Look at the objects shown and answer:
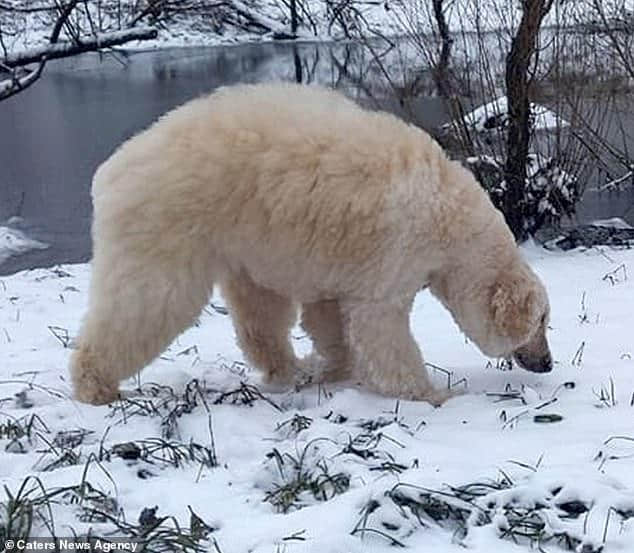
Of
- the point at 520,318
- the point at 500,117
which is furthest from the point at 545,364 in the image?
the point at 500,117

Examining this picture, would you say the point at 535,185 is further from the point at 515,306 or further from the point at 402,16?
the point at 515,306

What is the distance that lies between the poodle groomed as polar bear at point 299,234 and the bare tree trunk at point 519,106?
5201mm

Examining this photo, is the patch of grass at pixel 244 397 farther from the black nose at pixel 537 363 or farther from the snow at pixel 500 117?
the snow at pixel 500 117

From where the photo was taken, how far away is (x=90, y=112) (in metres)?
19.4

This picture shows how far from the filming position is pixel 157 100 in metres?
20.0

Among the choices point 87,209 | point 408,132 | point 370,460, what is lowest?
point 87,209

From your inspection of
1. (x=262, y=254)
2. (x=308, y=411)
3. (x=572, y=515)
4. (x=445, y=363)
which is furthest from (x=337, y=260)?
(x=572, y=515)

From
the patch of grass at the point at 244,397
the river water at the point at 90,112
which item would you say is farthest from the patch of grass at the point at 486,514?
the river water at the point at 90,112

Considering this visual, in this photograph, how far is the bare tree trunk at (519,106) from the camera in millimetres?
9977

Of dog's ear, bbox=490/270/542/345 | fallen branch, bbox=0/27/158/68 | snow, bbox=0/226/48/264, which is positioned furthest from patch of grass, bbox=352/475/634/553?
snow, bbox=0/226/48/264

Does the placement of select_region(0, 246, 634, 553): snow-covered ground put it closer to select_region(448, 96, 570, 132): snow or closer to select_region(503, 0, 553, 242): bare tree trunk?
select_region(503, 0, 553, 242): bare tree trunk

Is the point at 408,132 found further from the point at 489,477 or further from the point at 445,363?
the point at 489,477

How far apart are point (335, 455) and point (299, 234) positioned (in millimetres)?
1318

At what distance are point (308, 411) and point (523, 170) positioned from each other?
6557 millimetres
